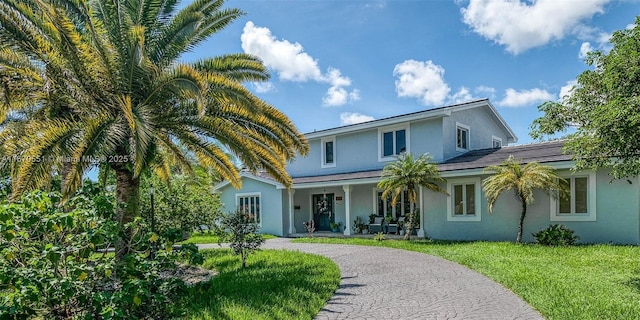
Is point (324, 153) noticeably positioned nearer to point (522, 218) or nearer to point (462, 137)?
point (462, 137)

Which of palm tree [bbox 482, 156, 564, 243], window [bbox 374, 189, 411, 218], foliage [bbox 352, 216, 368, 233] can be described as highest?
palm tree [bbox 482, 156, 564, 243]

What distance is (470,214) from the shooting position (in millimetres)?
15883

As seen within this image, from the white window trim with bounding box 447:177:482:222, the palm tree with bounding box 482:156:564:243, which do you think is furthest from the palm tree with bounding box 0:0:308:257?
the white window trim with bounding box 447:177:482:222

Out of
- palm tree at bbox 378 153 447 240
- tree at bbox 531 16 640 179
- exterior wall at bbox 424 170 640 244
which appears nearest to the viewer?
tree at bbox 531 16 640 179

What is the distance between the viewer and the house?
13125 millimetres

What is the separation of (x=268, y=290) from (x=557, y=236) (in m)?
10.6

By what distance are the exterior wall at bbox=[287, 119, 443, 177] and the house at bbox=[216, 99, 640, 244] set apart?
48 mm

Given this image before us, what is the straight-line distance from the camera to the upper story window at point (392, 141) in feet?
61.2

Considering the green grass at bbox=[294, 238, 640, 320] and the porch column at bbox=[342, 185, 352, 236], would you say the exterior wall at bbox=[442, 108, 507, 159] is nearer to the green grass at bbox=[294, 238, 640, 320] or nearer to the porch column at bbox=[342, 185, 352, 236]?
the porch column at bbox=[342, 185, 352, 236]

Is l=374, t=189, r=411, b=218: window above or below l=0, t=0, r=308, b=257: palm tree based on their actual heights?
below

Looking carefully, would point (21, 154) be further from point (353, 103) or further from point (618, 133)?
point (353, 103)

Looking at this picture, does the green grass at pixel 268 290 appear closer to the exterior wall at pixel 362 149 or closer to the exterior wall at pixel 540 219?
the exterior wall at pixel 540 219

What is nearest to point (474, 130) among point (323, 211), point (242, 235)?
point (323, 211)

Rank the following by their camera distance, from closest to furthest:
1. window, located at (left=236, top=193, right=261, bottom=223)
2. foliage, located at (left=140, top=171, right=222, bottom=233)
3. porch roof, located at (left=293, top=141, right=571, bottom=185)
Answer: foliage, located at (left=140, top=171, right=222, bottom=233), porch roof, located at (left=293, top=141, right=571, bottom=185), window, located at (left=236, top=193, right=261, bottom=223)
